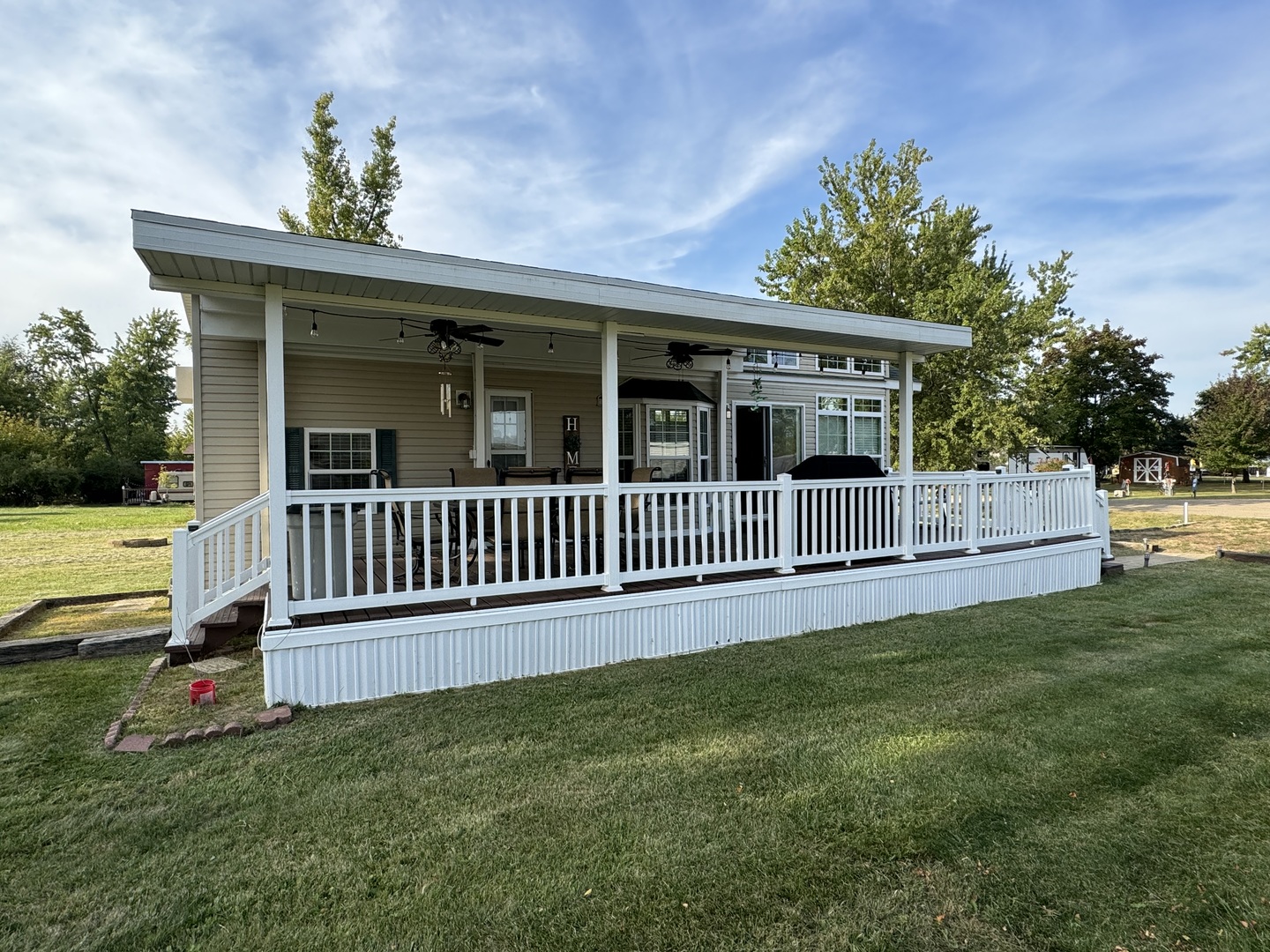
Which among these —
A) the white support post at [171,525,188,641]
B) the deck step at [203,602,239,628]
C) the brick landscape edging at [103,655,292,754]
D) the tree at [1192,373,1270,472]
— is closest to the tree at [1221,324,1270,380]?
the tree at [1192,373,1270,472]

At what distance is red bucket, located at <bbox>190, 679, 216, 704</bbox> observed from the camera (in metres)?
4.18

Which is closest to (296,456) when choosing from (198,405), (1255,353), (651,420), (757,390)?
(198,405)

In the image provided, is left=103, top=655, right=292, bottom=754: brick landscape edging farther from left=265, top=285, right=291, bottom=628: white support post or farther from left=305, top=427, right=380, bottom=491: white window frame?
left=305, top=427, right=380, bottom=491: white window frame

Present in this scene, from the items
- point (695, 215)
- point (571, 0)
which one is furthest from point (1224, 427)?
point (571, 0)

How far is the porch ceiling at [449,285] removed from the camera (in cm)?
366

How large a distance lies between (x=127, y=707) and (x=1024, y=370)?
22583mm

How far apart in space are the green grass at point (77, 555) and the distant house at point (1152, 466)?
49.1 meters

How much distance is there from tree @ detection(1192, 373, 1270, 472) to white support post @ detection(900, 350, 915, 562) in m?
40.5

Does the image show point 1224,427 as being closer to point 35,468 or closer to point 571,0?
point 571,0

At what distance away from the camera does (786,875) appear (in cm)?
230

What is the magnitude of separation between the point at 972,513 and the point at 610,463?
421 cm

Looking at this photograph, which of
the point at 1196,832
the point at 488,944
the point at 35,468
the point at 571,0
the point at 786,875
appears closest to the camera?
the point at 488,944

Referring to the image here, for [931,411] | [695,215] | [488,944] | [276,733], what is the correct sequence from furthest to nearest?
[931,411] < [695,215] < [276,733] < [488,944]

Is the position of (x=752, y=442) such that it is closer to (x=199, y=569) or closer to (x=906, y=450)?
(x=906, y=450)
